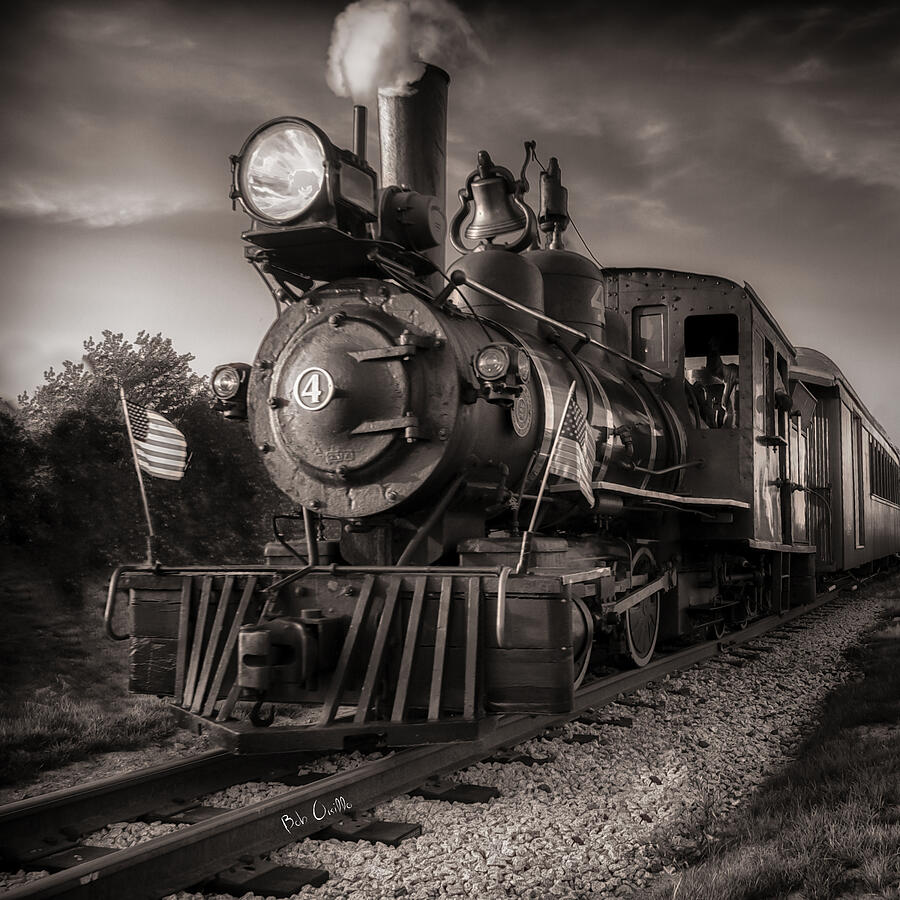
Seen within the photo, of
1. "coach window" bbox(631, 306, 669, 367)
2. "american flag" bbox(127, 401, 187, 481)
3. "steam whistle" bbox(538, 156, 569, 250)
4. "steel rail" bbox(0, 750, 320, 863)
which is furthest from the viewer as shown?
"coach window" bbox(631, 306, 669, 367)

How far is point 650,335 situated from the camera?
7621 millimetres

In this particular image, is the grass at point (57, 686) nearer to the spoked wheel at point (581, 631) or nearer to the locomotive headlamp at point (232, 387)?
the locomotive headlamp at point (232, 387)

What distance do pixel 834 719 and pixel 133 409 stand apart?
4236 millimetres

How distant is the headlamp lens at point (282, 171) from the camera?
13.4 ft

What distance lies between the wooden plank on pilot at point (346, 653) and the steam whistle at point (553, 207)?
3.98 metres

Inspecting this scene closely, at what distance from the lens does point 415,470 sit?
412 cm

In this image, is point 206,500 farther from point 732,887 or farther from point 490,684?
point 732,887

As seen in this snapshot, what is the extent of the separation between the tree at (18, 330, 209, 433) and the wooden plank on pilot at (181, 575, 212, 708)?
5.04 metres

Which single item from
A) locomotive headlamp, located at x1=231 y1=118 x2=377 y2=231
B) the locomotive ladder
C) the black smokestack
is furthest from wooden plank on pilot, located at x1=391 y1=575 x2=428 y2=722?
the black smokestack

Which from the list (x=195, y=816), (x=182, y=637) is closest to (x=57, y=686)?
(x=182, y=637)

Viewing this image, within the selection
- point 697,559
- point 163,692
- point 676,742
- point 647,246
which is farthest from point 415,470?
point 647,246

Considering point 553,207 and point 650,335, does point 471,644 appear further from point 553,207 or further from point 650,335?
point 650,335

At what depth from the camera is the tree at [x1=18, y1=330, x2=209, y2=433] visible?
908cm

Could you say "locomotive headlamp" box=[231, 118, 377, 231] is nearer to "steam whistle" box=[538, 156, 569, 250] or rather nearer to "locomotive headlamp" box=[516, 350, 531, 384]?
"locomotive headlamp" box=[516, 350, 531, 384]
